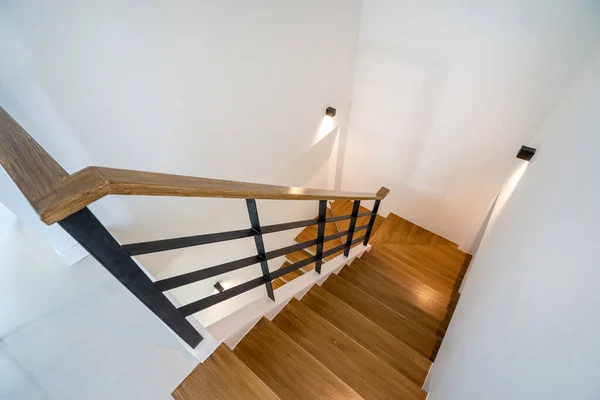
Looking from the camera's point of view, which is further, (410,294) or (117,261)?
(410,294)

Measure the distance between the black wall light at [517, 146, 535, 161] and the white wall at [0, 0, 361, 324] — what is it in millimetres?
1947

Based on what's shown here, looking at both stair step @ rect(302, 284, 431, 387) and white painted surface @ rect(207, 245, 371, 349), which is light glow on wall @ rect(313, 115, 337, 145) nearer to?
white painted surface @ rect(207, 245, 371, 349)

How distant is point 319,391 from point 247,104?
1.91m

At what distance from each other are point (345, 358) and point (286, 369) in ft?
1.54

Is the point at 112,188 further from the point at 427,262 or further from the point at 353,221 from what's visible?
the point at 427,262

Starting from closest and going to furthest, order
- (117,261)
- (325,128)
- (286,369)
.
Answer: (117,261), (286,369), (325,128)

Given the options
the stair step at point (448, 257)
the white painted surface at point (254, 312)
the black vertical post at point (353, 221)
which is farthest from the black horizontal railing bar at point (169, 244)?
the stair step at point (448, 257)

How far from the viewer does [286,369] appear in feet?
4.01

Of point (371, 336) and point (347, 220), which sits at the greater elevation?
point (371, 336)

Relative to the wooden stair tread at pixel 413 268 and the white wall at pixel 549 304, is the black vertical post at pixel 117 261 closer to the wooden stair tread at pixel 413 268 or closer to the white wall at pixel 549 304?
the white wall at pixel 549 304

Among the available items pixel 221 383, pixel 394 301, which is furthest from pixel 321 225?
pixel 394 301

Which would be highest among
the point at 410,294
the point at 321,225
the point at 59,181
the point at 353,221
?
the point at 59,181

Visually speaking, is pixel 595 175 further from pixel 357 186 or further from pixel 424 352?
pixel 357 186

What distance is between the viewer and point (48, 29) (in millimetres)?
1049
